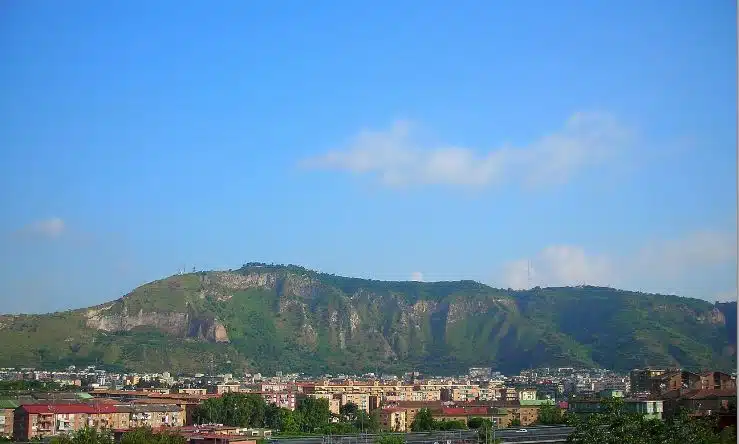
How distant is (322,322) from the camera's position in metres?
81.4

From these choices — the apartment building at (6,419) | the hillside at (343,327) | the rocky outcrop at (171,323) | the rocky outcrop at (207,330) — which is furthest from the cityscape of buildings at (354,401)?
the rocky outcrop at (207,330)

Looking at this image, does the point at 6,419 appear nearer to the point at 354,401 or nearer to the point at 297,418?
the point at 297,418

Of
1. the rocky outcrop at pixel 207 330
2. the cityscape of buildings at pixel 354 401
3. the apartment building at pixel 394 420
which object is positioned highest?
the rocky outcrop at pixel 207 330

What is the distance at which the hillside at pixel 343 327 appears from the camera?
6122 cm

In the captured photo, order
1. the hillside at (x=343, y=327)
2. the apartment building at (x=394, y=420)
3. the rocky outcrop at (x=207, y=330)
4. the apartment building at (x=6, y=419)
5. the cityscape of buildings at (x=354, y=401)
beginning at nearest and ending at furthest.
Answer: the cityscape of buildings at (x=354, y=401)
the apartment building at (x=6, y=419)
the apartment building at (x=394, y=420)
the hillside at (x=343, y=327)
the rocky outcrop at (x=207, y=330)

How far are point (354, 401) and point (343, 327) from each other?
141 ft

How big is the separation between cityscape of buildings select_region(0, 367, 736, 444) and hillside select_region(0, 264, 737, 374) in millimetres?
6224

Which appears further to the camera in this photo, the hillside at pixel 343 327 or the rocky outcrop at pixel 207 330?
the rocky outcrop at pixel 207 330

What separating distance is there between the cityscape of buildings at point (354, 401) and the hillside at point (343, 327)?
6224 millimetres

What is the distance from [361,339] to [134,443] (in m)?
67.0

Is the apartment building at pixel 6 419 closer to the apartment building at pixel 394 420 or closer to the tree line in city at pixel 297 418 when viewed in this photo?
the tree line in city at pixel 297 418

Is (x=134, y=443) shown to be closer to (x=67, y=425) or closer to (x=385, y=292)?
(x=67, y=425)

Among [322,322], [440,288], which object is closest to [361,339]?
[322,322]

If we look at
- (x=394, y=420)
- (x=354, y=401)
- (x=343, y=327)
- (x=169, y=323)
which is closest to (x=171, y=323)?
(x=169, y=323)
